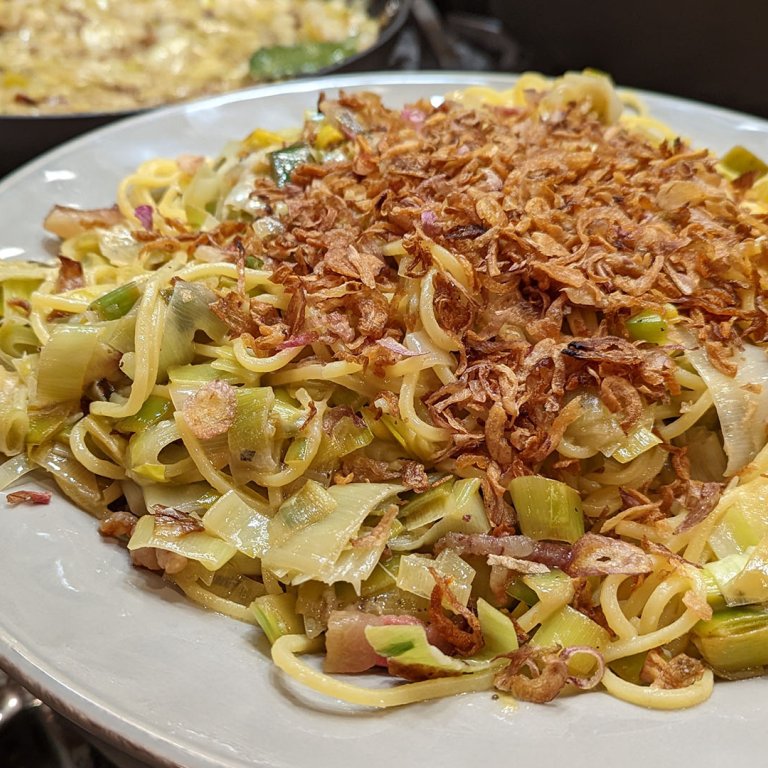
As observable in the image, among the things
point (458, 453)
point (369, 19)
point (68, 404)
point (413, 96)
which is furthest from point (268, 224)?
point (369, 19)

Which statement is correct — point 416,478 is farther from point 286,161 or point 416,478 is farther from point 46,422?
point 286,161

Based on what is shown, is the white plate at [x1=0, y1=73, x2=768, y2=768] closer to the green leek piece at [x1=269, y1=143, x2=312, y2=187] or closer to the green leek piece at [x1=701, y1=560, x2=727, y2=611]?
the green leek piece at [x1=701, y1=560, x2=727, y2=611]

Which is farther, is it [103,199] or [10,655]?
[103,199]

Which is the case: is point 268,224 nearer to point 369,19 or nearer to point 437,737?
point 437,737

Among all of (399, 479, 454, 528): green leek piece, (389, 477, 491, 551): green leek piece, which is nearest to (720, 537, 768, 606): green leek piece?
(389, 477, 491, 551): green leek piece

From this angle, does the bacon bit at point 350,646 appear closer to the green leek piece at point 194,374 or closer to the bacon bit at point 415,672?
the bacon bit at point 415,672

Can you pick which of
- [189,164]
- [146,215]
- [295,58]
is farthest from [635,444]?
[295,58]
